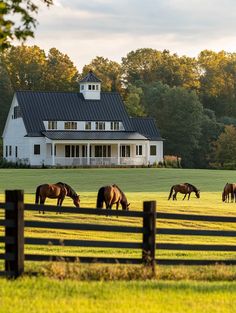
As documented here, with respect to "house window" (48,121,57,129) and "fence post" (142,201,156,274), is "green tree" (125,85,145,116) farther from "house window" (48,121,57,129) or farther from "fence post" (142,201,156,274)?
"fence post" (142,201,156,274)

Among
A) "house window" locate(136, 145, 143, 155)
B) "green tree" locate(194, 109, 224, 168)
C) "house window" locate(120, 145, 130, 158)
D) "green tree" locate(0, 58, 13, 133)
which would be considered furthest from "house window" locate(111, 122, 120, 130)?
"green tree" locate(0, 58, 13, 133)

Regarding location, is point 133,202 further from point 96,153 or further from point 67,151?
point 96,153

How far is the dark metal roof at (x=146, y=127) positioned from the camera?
91.1 m

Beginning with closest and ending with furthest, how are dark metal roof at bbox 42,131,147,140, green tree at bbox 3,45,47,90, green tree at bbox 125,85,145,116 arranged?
dark metal roof at bbox 42,131,147,140 → green tree at bbox 125,85,145,116 → green tree at bbox 3,45,47,90

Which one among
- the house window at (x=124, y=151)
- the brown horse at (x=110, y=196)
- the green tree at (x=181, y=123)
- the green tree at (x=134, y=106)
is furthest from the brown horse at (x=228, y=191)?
the green tree at (x=134, y=106)

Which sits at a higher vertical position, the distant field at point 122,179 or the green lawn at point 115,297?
the distant field at point 122,179

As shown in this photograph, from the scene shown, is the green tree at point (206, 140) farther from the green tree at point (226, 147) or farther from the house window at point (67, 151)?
the house window at point (67, 151)

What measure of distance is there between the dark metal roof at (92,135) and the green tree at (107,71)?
36.6 meters

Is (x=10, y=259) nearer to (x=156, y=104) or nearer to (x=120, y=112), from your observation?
(x=120, y=112)

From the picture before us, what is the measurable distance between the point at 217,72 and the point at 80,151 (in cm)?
5520

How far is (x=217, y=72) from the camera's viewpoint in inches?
5335

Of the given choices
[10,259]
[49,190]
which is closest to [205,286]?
[10,259]

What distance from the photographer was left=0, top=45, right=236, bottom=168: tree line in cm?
10094

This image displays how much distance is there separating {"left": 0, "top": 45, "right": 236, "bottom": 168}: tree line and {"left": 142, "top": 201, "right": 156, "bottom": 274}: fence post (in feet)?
263
